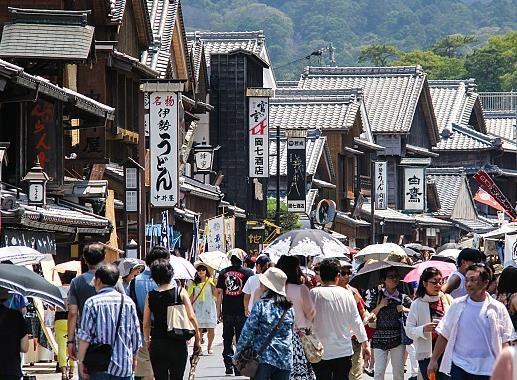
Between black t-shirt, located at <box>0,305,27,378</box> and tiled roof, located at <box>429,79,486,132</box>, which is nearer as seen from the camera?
black t-shirt, located at <box>0,305,27,378</box>

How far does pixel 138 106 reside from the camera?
3278cm

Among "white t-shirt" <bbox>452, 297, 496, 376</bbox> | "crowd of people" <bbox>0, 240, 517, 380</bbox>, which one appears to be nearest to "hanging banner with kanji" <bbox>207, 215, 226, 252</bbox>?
"crowd of people" <bbox>0, 240, 517, 380</bbox>

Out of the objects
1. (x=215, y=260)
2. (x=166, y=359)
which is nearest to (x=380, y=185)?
(x=215, y=260)

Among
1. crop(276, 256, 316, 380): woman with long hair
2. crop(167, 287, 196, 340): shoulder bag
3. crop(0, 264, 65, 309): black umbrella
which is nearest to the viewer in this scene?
crop(0, 264, 65, 309): black umbrella

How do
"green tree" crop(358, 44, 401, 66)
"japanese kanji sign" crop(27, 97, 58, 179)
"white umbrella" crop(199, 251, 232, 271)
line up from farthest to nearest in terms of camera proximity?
"green tree" crop(358, 44, 401, 66)
"white umbrella" crop(199, 251, 232, 271)
"japanese kanji sign" crop(27, 97, 58, 179)

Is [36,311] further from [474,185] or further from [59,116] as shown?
[474,185]

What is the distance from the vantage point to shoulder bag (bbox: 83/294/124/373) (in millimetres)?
11977

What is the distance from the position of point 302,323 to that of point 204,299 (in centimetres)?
1110

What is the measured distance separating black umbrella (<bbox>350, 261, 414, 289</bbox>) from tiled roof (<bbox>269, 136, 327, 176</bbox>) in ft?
109

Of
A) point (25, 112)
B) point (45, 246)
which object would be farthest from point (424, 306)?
point (25, 112)

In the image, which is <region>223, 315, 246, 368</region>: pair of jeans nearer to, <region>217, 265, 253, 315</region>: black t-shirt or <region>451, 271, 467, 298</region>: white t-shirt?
<region>217, 265, 253, 315</region>: black t-shirt

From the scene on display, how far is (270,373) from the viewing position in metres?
12.9

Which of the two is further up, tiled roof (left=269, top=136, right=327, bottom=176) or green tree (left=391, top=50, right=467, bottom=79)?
green tree (left=391, top=50, right=467, bottom=79)

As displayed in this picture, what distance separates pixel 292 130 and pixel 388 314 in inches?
1266
